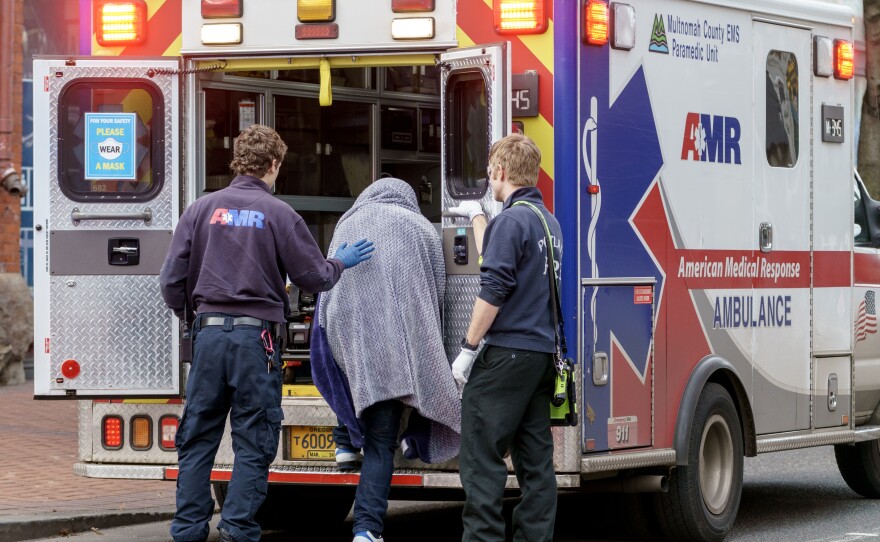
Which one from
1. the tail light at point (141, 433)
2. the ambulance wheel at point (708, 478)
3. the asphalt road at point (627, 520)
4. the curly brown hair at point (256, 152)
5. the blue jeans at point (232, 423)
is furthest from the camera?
the asphalt road at point (627, 520)

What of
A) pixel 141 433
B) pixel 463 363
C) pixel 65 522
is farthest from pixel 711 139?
pixel 65 522

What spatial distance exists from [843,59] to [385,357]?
11.3ft

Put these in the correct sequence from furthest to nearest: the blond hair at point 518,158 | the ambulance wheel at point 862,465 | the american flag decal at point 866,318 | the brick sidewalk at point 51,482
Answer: the ambulance wheel at point 862,465 < the american flag decal at point 866,318 < the brick sidewalk at point 51,482 < the blond hair at point 518,158

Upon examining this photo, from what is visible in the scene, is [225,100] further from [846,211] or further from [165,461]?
[846,211]

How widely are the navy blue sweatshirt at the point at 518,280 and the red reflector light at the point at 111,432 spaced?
81.9 inches

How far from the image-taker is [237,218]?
261 inches

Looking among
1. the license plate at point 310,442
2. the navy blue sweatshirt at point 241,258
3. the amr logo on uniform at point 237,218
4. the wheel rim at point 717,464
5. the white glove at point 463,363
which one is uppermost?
the amr logo on uniform at point 237,218

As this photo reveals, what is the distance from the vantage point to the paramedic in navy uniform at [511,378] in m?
6.35

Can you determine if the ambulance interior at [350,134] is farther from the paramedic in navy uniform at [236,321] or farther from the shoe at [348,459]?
the shoe at [348,459]

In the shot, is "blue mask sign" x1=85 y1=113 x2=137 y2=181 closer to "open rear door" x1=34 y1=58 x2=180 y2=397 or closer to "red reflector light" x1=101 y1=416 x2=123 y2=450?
"open rear door" x1=34 y1=58 x2=180 y2=397

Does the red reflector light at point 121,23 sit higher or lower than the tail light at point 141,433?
higher

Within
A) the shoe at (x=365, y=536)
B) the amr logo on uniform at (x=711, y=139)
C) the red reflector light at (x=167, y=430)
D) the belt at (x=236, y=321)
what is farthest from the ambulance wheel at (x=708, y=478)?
the red reflector light at (x=167, y=430)

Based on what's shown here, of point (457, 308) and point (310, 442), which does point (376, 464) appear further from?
point (457, 308)

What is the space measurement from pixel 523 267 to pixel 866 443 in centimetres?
412
